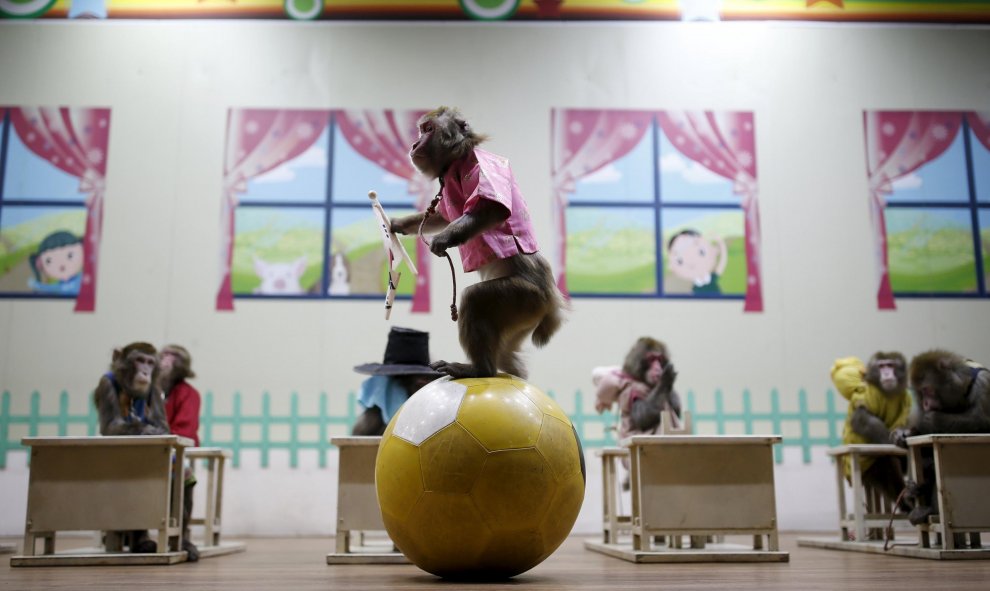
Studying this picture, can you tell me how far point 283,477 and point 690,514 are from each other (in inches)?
180

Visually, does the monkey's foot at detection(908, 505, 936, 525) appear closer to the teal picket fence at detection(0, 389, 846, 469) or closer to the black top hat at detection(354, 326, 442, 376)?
the black top hat at detection(354, 326, 442, 376)

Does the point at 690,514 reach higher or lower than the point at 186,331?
lower

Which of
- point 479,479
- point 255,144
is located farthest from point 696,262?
point 479,479

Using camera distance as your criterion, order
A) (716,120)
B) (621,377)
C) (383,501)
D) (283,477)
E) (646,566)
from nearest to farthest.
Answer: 1. (383,501)
2. (646,566)
3. (621,377)
4. (283,477)
5. (716,120)

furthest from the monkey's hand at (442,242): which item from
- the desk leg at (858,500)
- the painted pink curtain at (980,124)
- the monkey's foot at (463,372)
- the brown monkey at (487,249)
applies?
the painted pink curtain at (980,124)

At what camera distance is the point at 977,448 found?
4.59 meters

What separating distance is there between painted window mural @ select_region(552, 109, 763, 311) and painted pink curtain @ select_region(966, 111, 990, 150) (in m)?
2.17

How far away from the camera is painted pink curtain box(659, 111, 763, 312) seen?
8.41 m

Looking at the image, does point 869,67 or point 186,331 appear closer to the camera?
point 186,331

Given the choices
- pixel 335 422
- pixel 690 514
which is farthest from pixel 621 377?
pixel 335 422

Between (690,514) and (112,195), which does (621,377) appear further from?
(112,195)

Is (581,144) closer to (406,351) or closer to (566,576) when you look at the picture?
(406,351)

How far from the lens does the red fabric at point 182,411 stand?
5.71 metres

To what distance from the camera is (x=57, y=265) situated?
321 inches
